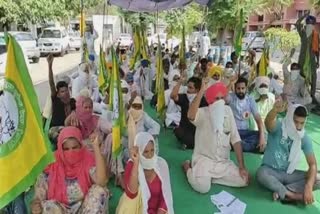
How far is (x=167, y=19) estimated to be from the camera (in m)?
21.7

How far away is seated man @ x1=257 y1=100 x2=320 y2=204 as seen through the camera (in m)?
3.92

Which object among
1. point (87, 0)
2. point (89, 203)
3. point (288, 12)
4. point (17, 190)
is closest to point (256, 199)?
point (89, 203)

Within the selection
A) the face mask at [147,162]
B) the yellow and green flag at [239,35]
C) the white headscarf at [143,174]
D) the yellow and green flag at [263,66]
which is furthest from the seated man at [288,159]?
the yellow and green flag at [263,66]

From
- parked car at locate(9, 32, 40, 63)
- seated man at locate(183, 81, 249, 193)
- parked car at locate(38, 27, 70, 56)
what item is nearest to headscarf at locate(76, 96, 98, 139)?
seated man at locate(183, 81, 249, 193)

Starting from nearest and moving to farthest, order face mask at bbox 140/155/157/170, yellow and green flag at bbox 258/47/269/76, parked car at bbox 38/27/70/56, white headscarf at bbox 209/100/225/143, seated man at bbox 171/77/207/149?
face mask at bbox 140/155/157/170 < white headscarf at bbox 209/100/225/143 < seated man at bbox 171/77/207/149 < yellow and green flag at bbox 258/47/269/76 < parked car at bbox 38/27/70/56

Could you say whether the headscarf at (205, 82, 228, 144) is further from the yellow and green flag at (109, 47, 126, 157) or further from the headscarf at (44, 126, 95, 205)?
the headscarf at (44, 126, 95, 205)

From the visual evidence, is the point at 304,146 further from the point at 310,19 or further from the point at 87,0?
the point at 87,0

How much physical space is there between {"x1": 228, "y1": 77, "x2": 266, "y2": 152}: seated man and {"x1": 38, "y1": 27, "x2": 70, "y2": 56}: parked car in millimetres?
18359

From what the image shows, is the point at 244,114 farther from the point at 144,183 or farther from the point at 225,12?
the point at 225,12

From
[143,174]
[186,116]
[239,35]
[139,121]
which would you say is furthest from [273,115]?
[239,35]

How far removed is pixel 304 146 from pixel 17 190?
258cm

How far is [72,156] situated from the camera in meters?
3.09

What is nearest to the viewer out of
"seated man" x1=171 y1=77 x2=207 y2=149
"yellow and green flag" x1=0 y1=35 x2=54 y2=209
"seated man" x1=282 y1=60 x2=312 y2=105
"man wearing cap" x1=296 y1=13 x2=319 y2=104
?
"yellow and green flag" x1=0 y1=35 x2=54 y2=209

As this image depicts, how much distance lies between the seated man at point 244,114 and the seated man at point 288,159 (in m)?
1.27
